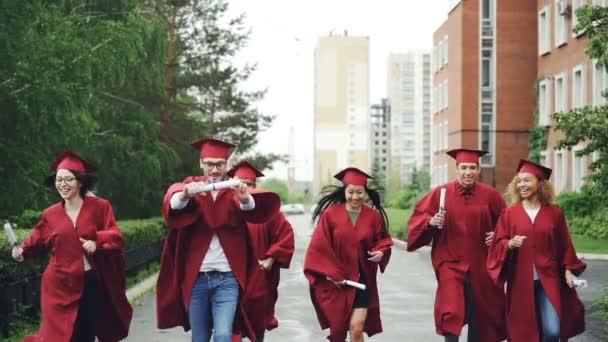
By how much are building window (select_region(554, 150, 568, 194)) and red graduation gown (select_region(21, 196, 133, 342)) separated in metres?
34.7

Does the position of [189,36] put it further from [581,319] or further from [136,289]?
[581,319]

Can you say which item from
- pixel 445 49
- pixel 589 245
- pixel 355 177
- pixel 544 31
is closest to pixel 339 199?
pixel 355 177

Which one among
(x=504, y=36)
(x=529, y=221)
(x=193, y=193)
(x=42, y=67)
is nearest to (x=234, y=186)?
(x=193, y=193)

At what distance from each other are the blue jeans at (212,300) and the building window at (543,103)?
39.5 m

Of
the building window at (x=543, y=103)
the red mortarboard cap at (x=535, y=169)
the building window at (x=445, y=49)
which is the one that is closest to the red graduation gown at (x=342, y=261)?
the red mortarboard cap at (x=535, y=169)

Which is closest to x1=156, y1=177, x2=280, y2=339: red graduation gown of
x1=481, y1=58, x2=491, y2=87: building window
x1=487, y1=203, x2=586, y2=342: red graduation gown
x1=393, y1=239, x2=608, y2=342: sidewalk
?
x1=487, y1=203, x2=586, y2=342: red graduation gown

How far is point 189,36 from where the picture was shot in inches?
1523

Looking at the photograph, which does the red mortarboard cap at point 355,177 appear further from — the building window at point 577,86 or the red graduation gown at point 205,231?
the building window at point 577,86

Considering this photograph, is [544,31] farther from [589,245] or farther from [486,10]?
[589,245]

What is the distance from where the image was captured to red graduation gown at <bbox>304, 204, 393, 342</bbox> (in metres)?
9.84

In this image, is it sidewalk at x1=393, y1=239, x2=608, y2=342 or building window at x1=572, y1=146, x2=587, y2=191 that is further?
building window at x1=572, y1=146, x2=587, y2=191

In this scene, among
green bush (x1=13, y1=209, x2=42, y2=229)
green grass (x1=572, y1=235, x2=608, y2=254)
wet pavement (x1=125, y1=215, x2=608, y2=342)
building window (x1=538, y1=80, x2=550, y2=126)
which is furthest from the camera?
building window (x1=538, y1=80, x2=550, y2=126)

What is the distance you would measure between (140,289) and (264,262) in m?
11.0

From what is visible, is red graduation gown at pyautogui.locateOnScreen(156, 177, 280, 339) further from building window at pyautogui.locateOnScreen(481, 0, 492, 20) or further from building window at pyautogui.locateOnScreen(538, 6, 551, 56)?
building window at pyautogui.locateOnScreen(481, 0, 492, 20)
